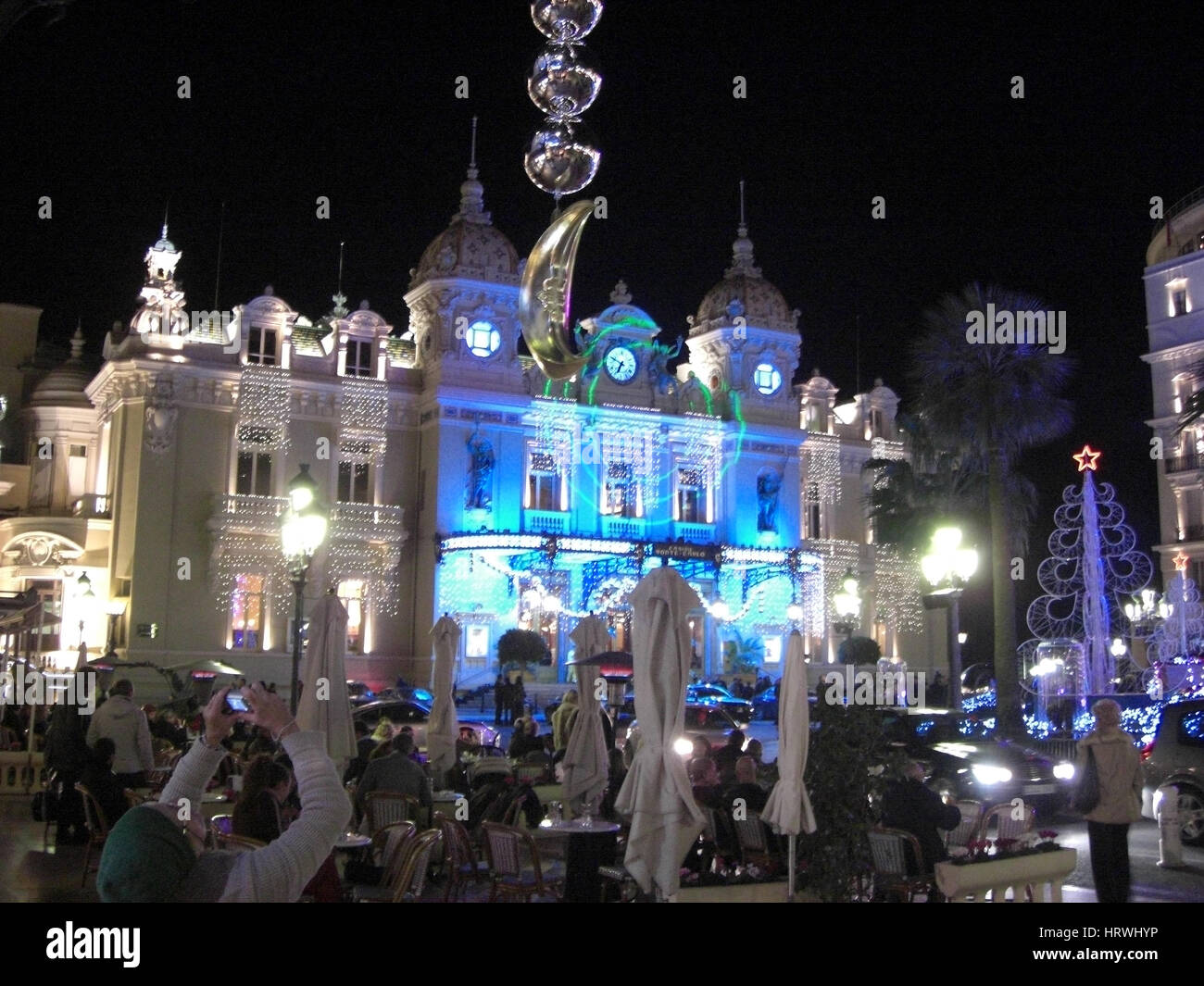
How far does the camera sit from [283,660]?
37219 mm

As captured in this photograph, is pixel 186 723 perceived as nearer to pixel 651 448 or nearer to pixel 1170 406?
pixel 651 448

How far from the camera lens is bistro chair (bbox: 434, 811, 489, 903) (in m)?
10.6

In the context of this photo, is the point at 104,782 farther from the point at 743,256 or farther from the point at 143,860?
the point at 743,256

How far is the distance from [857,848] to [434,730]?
8793 mm

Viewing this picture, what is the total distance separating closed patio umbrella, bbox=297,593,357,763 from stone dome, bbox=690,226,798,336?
108 ft

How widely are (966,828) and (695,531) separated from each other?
3172cm

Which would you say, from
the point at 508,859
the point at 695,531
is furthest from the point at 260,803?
the point at 695,531

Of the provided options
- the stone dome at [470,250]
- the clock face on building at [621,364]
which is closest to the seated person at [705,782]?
the stone dome at [470,250]

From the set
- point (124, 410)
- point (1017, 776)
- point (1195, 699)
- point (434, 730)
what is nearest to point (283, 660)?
A: point (124, 410)

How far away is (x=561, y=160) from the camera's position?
10.7 meters

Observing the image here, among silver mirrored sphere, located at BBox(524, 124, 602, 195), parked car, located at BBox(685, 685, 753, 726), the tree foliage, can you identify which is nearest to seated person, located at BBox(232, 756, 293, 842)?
silver mirrored sphere, located at BBox(524, 124, 602, 195)

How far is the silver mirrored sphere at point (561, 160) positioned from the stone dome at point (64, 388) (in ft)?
112
